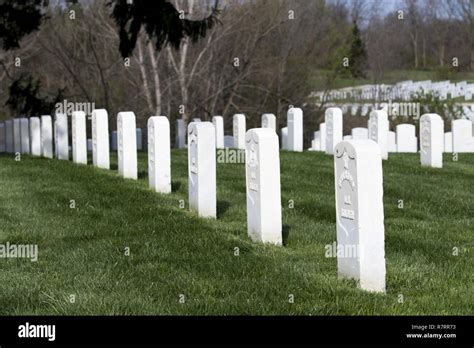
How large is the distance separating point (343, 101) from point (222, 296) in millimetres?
41011

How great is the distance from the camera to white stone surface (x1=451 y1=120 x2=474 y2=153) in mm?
22031

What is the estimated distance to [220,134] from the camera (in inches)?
860

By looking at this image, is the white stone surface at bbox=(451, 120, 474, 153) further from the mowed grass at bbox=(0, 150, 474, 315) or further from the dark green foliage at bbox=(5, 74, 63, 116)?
the dark green foliage at bbox=(5, 74, 63, 116)

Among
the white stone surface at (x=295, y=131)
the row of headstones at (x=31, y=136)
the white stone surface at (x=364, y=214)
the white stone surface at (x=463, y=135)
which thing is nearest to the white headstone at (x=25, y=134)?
the row of headstones at (x=31, y=136)

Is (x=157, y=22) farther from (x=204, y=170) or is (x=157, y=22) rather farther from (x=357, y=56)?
(x=357, y=56)

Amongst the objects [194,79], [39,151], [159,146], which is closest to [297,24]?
[194,79]

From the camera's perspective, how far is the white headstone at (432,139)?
627 inches

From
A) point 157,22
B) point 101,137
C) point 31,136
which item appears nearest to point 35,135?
point 31,136

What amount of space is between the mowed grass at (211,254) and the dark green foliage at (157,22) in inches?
288

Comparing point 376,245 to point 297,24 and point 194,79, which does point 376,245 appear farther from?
point 297,24

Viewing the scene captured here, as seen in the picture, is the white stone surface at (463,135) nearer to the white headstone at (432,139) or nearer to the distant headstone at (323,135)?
the distant headstone at (323,135)

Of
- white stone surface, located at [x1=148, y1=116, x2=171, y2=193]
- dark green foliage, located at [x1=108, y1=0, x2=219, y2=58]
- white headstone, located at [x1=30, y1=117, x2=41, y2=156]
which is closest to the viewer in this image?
white stone surface, located at [x1=148, y1=116, x2=171, y2=193]

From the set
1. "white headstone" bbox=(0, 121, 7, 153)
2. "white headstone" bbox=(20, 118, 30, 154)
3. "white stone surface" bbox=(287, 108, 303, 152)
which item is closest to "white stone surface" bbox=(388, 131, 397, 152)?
"white stone surface" bbox=(287, 108, 303, 152)

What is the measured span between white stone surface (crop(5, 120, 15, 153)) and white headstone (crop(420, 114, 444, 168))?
10.8 metres
